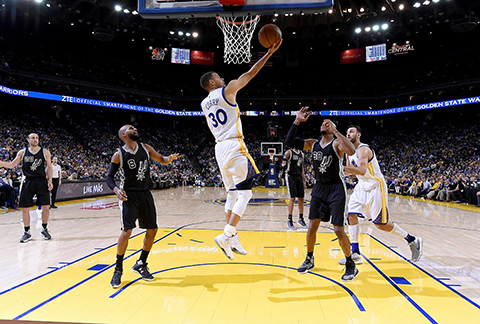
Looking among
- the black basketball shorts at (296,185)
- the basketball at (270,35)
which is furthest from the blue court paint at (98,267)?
the black basketball shorts at (296,185)

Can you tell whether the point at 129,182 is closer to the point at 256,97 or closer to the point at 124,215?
the point at 124,215

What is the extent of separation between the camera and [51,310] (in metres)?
2.98

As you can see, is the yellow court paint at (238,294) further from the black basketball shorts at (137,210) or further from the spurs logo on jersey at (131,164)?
the spurs logo on jersey at (131,164)

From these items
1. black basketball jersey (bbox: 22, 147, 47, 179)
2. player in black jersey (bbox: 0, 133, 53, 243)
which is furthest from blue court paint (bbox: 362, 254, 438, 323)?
black basketball jersey (bbox: 22, 147, 47, 179)

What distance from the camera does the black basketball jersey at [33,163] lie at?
6.12m

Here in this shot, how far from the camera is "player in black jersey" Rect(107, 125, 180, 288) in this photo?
3852mm

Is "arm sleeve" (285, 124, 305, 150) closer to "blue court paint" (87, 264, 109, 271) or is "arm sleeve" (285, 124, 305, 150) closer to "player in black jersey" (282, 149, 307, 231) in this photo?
"blue court paint" (87, 264, 109, 271)

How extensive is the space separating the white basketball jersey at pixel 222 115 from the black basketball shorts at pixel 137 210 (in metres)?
1.20

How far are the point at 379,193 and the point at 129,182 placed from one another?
3.56 meters

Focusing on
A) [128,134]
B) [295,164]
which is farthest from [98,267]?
[295,164]

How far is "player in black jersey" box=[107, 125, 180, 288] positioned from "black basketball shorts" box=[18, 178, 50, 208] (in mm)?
3219

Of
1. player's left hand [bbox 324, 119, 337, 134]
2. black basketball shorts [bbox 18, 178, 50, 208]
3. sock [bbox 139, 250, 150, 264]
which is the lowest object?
sock [bbox 139, 250, 150, 264]

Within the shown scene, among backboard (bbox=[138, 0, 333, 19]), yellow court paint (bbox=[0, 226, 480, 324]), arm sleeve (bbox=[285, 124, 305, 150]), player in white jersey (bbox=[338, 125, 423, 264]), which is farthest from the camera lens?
backboard (bbox=[138, 0, 333, 19])

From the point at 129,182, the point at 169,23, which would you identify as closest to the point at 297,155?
the point at 129,182
